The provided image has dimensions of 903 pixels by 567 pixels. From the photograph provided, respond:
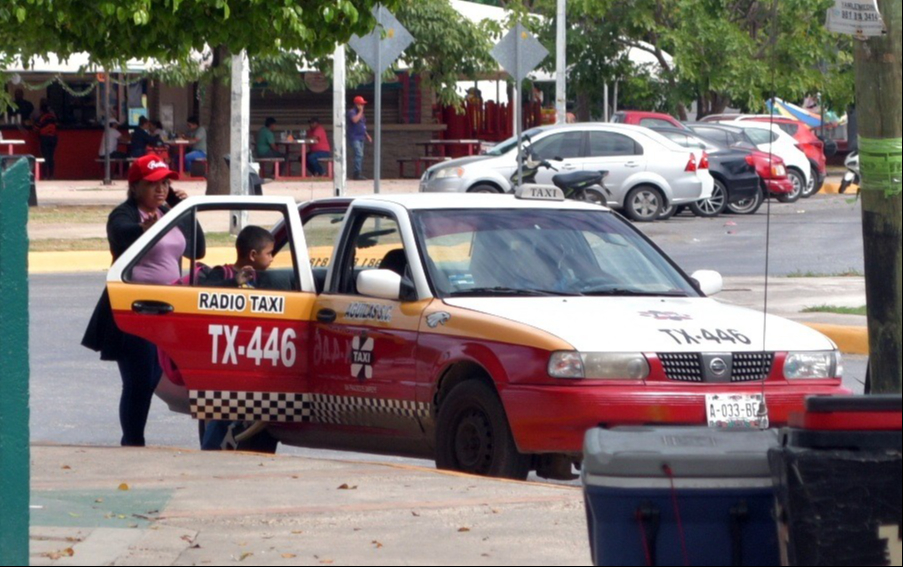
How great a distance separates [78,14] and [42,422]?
5712 mm

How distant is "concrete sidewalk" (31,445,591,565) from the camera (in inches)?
234

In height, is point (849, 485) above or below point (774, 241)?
above

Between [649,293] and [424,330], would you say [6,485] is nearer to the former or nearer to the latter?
[424,330]

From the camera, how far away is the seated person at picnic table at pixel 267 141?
34.3m

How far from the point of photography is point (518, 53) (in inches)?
821

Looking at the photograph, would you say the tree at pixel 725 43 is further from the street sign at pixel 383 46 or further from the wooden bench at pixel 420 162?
the street sign at pixel 383 46

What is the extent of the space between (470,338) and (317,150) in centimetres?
2794

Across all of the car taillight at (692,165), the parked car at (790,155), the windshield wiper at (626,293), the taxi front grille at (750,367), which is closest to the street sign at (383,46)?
the car taillight at (692,165)

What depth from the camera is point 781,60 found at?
36.2 m

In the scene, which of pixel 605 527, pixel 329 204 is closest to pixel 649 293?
pixel 329 204

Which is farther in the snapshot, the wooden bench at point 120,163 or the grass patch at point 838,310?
the wooden bench at point 120,163

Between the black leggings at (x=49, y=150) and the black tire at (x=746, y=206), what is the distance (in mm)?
15001

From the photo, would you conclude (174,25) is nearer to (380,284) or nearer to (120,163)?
(380,284)

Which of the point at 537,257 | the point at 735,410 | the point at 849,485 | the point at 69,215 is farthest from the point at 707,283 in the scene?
the point at 69,215
